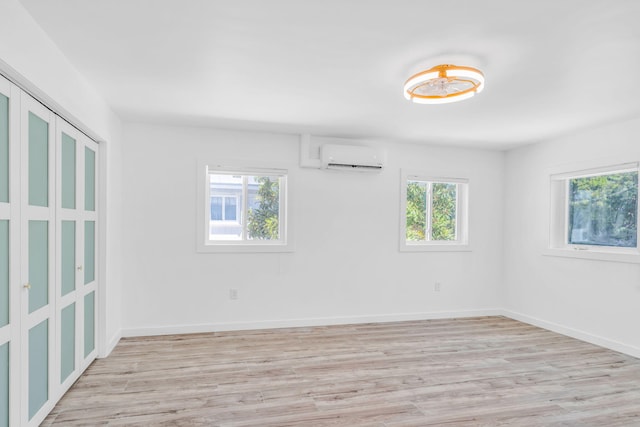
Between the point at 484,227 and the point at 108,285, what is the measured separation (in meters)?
4.64

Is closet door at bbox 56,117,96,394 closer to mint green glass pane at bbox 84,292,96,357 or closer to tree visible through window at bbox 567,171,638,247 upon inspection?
mint green glass pane at bbox 84,292,96,357

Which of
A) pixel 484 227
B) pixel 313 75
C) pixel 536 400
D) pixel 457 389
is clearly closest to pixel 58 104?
pixel 313 75

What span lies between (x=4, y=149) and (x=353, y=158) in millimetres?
3387

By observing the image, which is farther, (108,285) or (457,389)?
(108,285)

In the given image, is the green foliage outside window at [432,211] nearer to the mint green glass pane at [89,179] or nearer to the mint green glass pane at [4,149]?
the mint green glass pane at [89,179]

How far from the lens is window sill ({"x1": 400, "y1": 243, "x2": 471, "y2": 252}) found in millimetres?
5074

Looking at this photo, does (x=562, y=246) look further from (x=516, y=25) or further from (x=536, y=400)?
(x=516, y=25)

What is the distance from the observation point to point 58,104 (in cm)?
239

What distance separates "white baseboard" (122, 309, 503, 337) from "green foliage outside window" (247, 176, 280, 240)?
102cm

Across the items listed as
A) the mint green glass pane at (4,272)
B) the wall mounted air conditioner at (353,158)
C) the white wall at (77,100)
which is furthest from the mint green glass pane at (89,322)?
the wall mounted air conditioner at (353,158)

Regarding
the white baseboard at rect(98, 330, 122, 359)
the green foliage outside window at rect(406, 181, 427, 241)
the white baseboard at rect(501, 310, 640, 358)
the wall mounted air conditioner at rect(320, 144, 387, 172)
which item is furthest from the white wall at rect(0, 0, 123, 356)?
the white baseboard at rect(501, 310, 640, 358)

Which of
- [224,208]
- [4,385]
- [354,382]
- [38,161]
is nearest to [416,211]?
[224,208]

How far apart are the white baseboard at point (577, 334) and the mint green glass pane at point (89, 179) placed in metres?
5.09

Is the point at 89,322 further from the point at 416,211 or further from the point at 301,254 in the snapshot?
the point at 416,211
